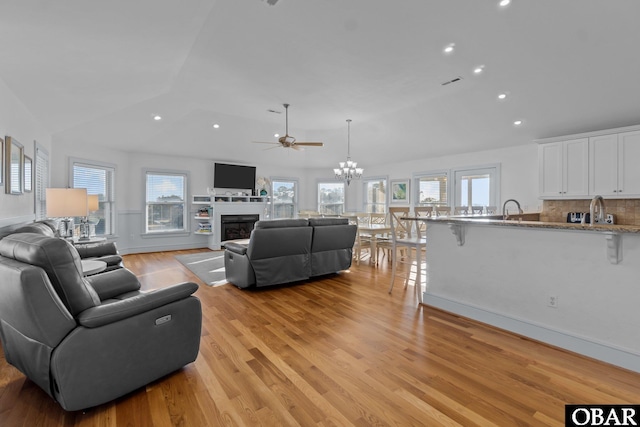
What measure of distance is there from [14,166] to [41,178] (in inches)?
81.0

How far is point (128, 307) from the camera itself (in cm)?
184

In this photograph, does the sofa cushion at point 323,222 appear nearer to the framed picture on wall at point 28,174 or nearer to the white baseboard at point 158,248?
the framed picture on wall at point 28,174

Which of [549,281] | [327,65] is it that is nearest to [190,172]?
[327,65]

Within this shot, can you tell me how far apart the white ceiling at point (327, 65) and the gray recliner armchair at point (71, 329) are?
197 cm

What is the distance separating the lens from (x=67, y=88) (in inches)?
151

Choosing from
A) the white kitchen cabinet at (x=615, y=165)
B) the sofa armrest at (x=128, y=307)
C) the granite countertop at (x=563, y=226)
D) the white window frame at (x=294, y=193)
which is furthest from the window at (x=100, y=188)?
the white kitchen cabinet at (x=615, y=165)

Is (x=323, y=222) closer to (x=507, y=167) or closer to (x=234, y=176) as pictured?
(x=507, y=167)

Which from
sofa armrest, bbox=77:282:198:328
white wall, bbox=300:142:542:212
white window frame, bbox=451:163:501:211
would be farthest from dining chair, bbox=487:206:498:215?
sofa armrest, bbox=77:282:198:328

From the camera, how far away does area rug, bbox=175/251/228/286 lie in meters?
4.84

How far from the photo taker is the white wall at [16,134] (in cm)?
305

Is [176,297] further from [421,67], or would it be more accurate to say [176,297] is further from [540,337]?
[421,67]

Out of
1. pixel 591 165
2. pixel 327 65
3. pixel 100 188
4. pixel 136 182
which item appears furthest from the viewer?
pixel 136 182

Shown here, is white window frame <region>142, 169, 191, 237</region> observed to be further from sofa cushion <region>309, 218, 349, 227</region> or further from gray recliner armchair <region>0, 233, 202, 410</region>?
gray recliner armchair <region>0, 233, 202, 410</region>

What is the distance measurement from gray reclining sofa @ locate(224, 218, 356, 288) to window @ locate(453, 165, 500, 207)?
3.81 m
